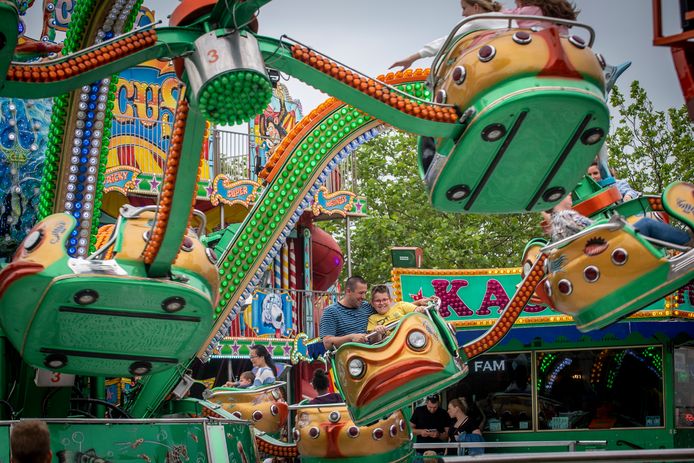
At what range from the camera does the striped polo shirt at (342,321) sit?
9055 millimetres

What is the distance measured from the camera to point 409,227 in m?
31.0

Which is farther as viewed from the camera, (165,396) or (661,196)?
(165,396)

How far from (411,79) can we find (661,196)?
2.25 m

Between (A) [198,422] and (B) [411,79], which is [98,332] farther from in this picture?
(B) [411,79]

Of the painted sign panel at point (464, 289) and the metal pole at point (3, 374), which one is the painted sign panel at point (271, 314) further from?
the metal pole at point (3, 374)

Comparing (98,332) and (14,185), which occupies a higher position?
(14,185)

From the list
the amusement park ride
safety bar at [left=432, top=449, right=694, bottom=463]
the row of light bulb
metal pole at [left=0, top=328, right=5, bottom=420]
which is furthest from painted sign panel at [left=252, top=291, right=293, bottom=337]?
safety bar at [left=432, top=449, right=694, bottom=463]

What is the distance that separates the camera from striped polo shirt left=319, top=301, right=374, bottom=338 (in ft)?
29.7

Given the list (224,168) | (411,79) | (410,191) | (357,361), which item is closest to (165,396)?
(357,361)

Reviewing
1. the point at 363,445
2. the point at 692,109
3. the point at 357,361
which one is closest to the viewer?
the point at 692,109

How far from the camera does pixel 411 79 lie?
8227 mm

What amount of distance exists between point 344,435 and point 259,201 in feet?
7.85

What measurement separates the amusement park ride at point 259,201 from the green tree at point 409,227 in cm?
2092

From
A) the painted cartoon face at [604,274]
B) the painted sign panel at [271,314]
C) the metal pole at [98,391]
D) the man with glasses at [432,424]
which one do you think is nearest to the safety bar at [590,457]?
the painted cartoon face at [604,274]
